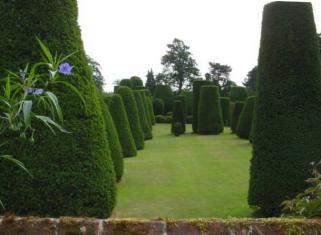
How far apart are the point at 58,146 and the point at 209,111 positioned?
2305cm

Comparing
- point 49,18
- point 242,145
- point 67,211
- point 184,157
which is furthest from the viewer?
point 242,145

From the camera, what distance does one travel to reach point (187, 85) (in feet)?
246

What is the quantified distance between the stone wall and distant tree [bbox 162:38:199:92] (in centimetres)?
7196

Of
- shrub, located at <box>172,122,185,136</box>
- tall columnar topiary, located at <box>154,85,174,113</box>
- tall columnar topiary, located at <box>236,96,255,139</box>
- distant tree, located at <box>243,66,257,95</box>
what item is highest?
distant tree, located at <box>243,66,257,95</box>

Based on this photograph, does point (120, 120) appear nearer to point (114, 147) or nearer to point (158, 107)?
point (114, 147)

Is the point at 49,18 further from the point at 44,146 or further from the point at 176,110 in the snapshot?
the point at 176,110

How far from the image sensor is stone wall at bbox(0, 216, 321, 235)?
104 inches

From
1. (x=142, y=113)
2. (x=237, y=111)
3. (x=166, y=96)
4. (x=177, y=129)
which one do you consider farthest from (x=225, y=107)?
(x=142, y=113)

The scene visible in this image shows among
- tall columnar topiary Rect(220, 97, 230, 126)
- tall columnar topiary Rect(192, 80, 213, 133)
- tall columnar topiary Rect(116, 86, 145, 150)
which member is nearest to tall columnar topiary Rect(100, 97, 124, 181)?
tall columnar topiary Rect(116, 86, 145, 150)

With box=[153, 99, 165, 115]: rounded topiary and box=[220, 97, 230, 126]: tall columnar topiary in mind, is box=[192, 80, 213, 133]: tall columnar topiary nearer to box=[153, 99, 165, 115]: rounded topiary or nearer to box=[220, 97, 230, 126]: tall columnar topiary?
box=[220, 97, 230, 126]: tall columnar topiary

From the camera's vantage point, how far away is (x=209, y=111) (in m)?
29.0

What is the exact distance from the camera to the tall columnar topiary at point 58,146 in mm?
6309

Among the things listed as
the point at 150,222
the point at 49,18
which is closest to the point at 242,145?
the point at 49,18

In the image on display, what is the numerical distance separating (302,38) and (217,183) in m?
5.29
